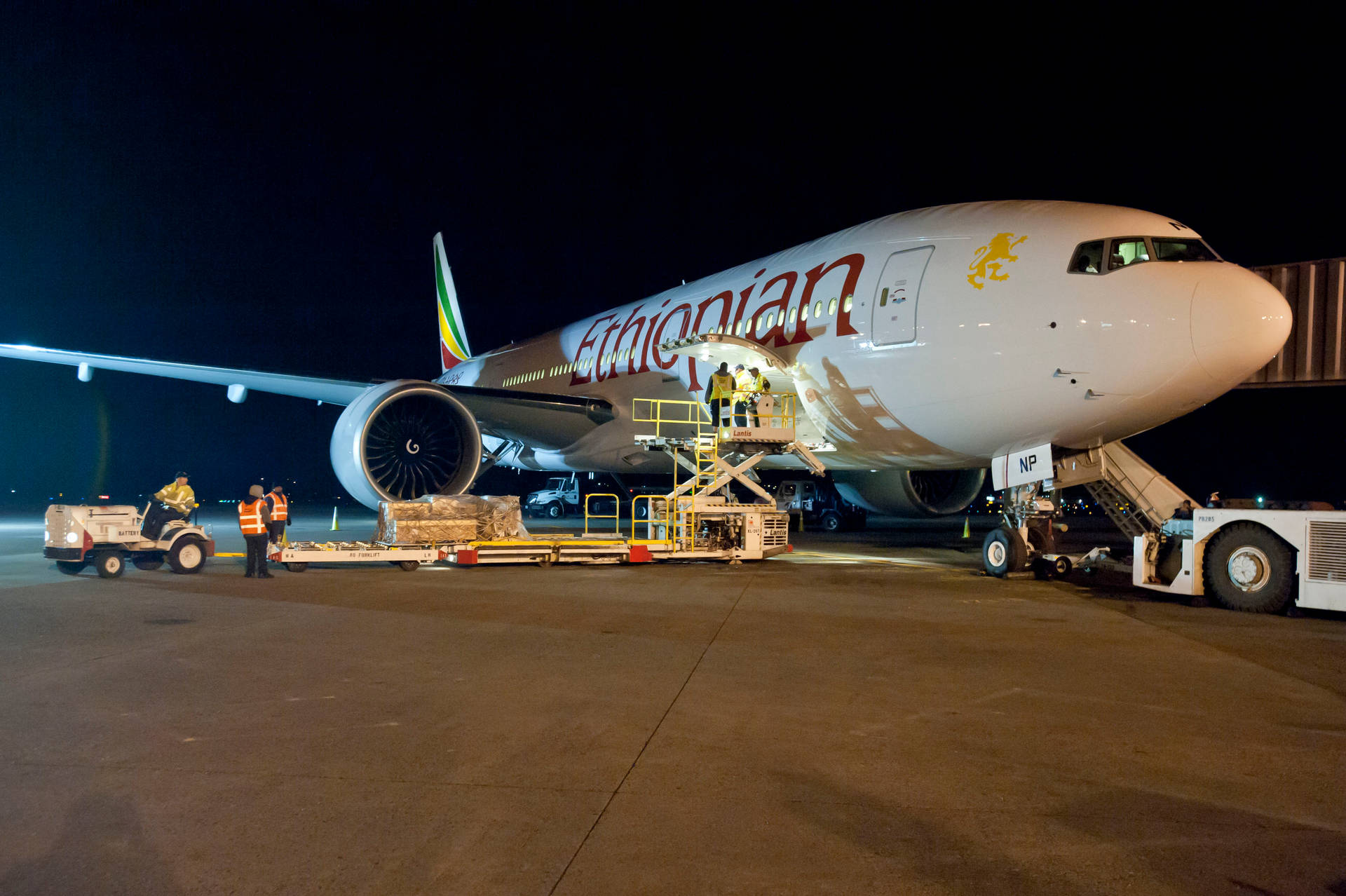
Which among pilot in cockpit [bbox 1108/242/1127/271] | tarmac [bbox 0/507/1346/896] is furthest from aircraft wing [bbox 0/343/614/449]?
pilot in cockpit [bbox 1108/242/1127/271]

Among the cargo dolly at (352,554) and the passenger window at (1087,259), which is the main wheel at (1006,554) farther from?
the cargo dolly at (352,554)

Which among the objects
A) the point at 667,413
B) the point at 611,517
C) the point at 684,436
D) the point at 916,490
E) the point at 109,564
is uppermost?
the point at 667,413

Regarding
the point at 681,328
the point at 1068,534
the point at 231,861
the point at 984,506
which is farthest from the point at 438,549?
the point at 984,506

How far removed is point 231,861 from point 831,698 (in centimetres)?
306

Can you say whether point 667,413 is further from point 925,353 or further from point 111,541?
point 111,541

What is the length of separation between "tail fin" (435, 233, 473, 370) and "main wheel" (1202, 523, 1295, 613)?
21003 millimetres

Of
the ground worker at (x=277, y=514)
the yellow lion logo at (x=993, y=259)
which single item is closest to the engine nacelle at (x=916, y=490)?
the yellow lion logo at (x=993, y=259)

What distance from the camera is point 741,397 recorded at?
11352mm

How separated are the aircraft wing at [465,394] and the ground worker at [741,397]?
13.0 ft

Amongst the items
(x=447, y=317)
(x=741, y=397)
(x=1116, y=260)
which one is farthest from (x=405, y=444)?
(x=447, y=317)

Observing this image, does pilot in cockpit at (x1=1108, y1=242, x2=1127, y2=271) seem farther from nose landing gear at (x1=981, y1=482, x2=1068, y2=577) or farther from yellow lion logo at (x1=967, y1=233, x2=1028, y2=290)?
nose landing gear at (x1=981, y1=482, x2=1068, y2=577)

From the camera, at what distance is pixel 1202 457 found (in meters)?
31.5

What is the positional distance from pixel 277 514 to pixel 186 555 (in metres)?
1.12

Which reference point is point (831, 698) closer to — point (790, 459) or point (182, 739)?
point (182, 739)
